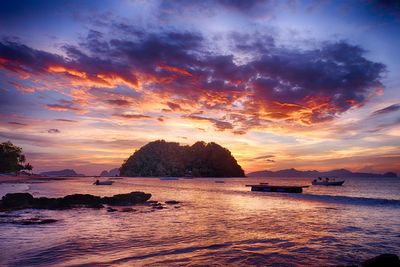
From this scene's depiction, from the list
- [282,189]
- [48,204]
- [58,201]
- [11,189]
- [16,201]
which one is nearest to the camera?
[16,201]

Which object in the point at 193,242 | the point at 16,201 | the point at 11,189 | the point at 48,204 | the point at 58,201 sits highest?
the point at 16,201

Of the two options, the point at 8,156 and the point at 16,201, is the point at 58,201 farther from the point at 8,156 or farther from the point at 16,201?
the point at 8,156

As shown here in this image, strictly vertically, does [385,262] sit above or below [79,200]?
above

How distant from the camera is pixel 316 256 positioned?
48.5ft

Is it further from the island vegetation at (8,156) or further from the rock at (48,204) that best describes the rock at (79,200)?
the island vegetation at (8,156)

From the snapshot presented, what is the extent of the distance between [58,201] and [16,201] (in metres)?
4.30

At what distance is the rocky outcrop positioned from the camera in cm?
3180

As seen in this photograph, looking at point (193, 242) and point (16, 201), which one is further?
point (16, 201)

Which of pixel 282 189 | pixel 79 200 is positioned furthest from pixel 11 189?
pixel 282 189

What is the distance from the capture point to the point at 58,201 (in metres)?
34.5

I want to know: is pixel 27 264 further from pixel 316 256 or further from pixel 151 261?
pixel 316 256

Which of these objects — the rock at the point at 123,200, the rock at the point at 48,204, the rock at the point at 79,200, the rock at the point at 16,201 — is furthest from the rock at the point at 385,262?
the rock at the point at 16,201

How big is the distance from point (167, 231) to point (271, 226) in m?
8.77

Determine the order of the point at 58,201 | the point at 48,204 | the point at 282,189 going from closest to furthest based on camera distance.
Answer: the point at 48,204, the point at 58,201, the point at 282,189
